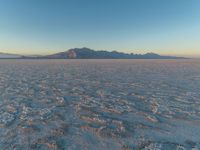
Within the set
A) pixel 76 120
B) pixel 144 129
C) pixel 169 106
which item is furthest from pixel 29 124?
pixel 169 106

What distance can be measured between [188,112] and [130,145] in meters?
4.29

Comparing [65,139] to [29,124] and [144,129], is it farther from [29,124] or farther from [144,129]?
[144,129]

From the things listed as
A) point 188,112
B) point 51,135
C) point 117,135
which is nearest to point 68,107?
point 51,135

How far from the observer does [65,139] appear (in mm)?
5617

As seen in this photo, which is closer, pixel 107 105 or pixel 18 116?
pixel 18 116

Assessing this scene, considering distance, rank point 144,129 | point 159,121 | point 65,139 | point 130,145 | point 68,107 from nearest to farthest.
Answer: point 130,145 → point 65,139 → point 144,129 → point 159,121 → point 68,107

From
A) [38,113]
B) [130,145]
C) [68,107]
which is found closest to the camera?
[130,145]

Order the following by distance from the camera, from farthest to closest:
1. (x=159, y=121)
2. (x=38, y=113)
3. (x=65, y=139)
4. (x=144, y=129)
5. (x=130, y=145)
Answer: (x=38, y=113) → (x=159, y=121) → (x=144, y=129) → (x=65, y=139) → (x=130, y=145)

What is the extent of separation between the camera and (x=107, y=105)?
9.34 meters

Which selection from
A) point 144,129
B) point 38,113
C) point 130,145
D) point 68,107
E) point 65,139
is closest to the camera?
point 130,145

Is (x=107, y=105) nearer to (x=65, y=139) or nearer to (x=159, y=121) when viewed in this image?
(x=159, y=121)

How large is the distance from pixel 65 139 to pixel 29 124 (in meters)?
1.98

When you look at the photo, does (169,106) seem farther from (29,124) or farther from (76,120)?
(29,124)

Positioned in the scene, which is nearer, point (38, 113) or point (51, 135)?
point (51, 135)
